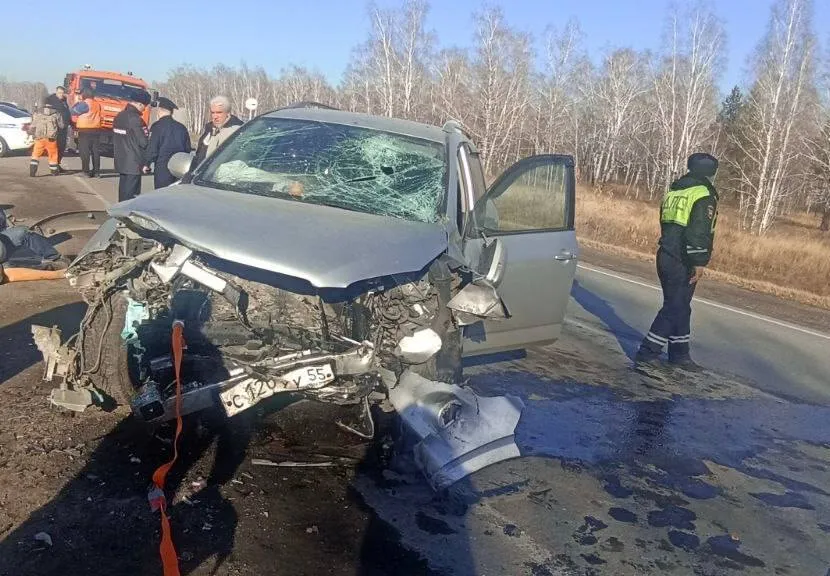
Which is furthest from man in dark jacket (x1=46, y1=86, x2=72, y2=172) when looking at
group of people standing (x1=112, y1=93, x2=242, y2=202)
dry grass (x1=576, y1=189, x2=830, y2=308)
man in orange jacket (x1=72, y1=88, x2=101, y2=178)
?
dry grass (x1=576, y1=189, x2=830, y2=308)

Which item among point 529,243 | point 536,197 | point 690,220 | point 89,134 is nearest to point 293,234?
point 529,243

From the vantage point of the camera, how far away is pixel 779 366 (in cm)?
Answer: 780

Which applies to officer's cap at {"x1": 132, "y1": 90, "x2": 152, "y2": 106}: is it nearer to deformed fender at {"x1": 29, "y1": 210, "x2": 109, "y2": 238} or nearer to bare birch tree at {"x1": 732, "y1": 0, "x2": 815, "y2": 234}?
deformed fender at {"x1": 29, "y1": 210, "x2": 109, "y2": 238}

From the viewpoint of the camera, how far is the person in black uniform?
938 centimetres

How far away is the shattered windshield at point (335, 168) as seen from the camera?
15.4 ft

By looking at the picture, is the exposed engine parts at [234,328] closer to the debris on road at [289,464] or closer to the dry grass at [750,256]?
the debris on road at [289,464]

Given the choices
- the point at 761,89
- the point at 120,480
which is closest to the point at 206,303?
the point at 120,480

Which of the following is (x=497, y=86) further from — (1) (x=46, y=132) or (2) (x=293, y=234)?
(2) (x=293, y=234)

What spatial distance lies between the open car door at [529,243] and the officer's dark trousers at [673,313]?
62.8 inches

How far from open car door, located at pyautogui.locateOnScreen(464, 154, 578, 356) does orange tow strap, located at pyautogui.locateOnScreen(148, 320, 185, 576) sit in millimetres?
2090

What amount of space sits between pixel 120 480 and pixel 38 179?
1531 cm

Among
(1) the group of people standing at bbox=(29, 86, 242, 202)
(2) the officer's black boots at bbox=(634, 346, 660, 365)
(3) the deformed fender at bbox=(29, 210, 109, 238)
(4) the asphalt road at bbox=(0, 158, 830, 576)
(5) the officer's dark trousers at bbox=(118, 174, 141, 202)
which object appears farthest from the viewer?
(5) the officer's dark trousers at bbox=(118, 174, 141, 202)

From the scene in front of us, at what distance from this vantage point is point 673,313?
7.02 metres

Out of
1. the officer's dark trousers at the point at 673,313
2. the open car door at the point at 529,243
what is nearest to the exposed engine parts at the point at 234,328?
the open car door at the point at 529,243
